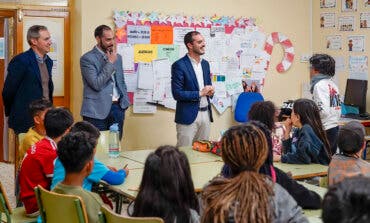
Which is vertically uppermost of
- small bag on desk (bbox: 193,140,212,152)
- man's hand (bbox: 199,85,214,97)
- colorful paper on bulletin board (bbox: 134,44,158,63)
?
colorful paper on bulletin board (bbox: 134,44,158,63)

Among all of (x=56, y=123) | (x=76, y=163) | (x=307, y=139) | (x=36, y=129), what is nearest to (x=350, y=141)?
(x=307, y=139)

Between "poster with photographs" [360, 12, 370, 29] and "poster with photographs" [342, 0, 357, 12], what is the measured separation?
141 mm

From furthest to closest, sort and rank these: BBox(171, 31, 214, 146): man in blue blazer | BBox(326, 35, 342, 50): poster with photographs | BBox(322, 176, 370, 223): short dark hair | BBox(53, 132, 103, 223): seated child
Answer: BBox(326, 35, 342, 50): poster with photographs < BBox(171, 31, 214, 146): man in blue blazer < BBox(53, 132, 103, 223): seated child < BBox(322, 176, 370, 223): short dark hair

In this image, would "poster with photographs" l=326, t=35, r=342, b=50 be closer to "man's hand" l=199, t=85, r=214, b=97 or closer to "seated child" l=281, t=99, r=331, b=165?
"man's hand" l=199, t=85, r=214, b=97

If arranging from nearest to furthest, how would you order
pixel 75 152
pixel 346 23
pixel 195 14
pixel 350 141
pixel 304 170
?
1. pixel 75 152
2. pixel 350 141
3. pixel 304 170
4. pixel 195 14
5. pixel 346 23

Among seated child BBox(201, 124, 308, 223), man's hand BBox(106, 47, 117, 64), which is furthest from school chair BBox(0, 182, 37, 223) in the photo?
man's hand BBox(106, 47, 117, 64)

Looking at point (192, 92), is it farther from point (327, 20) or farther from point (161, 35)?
point (327, 20)

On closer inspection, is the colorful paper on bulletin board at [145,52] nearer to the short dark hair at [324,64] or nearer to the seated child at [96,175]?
the short dark hair at [324,64]

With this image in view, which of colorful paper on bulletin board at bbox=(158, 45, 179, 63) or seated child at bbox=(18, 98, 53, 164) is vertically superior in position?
colorful paper on bulletin board at bbox=(158, 45, 179, 63)

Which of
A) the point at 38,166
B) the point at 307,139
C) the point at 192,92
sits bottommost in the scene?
the point at 38,166

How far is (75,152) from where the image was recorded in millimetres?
2869

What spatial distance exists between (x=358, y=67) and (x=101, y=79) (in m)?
3.28

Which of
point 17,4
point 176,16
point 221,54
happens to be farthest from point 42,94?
point 221,54

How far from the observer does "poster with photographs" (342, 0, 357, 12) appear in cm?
693
